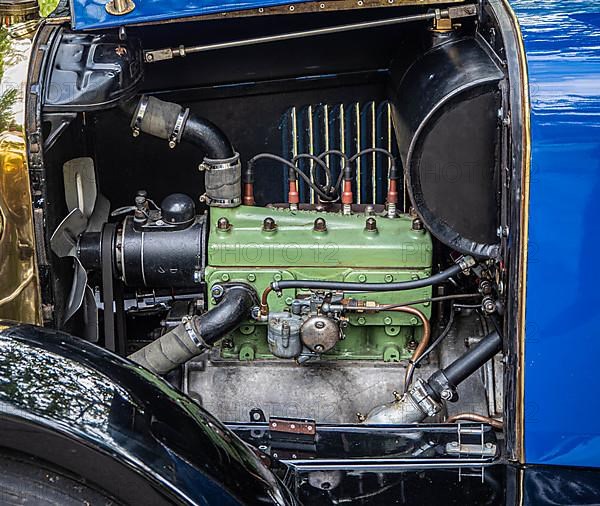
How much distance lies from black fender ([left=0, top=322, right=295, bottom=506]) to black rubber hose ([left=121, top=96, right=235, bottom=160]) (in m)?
0.76

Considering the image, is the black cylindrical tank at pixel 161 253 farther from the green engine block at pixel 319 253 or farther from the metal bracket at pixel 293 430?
the metal bracket at pixel 293 430

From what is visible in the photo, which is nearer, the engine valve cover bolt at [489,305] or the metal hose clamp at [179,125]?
the engine valve cover bolt at [489,305]

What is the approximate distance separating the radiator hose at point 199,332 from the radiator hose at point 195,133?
0.28 metres

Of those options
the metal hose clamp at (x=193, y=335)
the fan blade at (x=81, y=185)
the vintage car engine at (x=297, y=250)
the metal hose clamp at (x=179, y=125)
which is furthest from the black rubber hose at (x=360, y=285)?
the fan blade at (x=81, y=185)

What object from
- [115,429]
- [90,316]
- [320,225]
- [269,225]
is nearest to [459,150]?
[320,225]

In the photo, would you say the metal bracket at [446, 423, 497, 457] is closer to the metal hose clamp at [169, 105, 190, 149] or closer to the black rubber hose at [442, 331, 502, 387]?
the black rubber hose at [442, 331, 502, 387]

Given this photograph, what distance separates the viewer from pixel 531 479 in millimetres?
2262

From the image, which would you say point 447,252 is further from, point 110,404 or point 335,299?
point 110,404

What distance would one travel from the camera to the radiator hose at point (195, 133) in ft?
8.71

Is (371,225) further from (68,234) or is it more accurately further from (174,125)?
(68,234)

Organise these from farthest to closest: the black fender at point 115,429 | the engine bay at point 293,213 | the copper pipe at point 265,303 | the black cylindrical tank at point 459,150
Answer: the copper pipe at point 265,303, the engine bay at point 293,213, the black cylindrical tank at point 459,150, the black fender at point 115,429

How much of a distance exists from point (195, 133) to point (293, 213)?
35cm

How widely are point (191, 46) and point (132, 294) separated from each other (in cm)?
77

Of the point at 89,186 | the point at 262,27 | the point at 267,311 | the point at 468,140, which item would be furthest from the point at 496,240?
the point at 89,186
